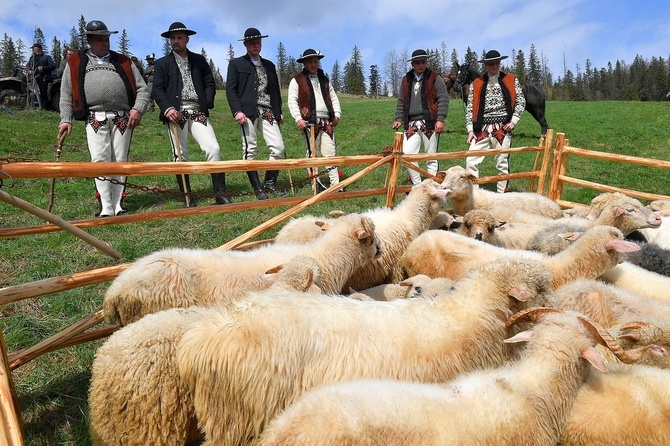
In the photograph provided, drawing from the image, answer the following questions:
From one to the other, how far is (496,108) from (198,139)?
553 cm

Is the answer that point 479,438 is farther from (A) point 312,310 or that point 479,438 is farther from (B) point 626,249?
(B) point 626,249

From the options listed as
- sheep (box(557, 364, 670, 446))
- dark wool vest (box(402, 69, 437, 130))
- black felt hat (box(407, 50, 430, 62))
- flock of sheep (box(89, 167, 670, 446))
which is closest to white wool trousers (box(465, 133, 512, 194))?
dark wool vest (box(402, 69, 437, 130))

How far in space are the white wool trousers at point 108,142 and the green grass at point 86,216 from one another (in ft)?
1.64

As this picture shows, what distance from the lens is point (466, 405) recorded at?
2014mm

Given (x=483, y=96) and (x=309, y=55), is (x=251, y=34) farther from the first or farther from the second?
(x=483, y=96)

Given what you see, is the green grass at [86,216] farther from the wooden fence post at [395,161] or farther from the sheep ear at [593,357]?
the sheep ear at [593,357]

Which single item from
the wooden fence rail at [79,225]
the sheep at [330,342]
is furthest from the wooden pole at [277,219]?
the sheep at [330,342]

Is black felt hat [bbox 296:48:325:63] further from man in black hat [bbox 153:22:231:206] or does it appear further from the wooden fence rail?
the wooden fence rail

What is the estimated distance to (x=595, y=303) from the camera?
10.4ft

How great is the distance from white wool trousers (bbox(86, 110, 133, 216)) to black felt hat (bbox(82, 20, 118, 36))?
1.06 meters

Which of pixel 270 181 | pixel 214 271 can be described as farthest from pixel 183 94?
pixel 214 271

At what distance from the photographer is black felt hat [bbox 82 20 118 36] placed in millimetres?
6170

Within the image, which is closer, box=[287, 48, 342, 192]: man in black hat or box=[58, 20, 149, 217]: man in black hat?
box=[58, 20, 149, 217]: man in black hat

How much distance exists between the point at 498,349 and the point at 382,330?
736 millimetres
